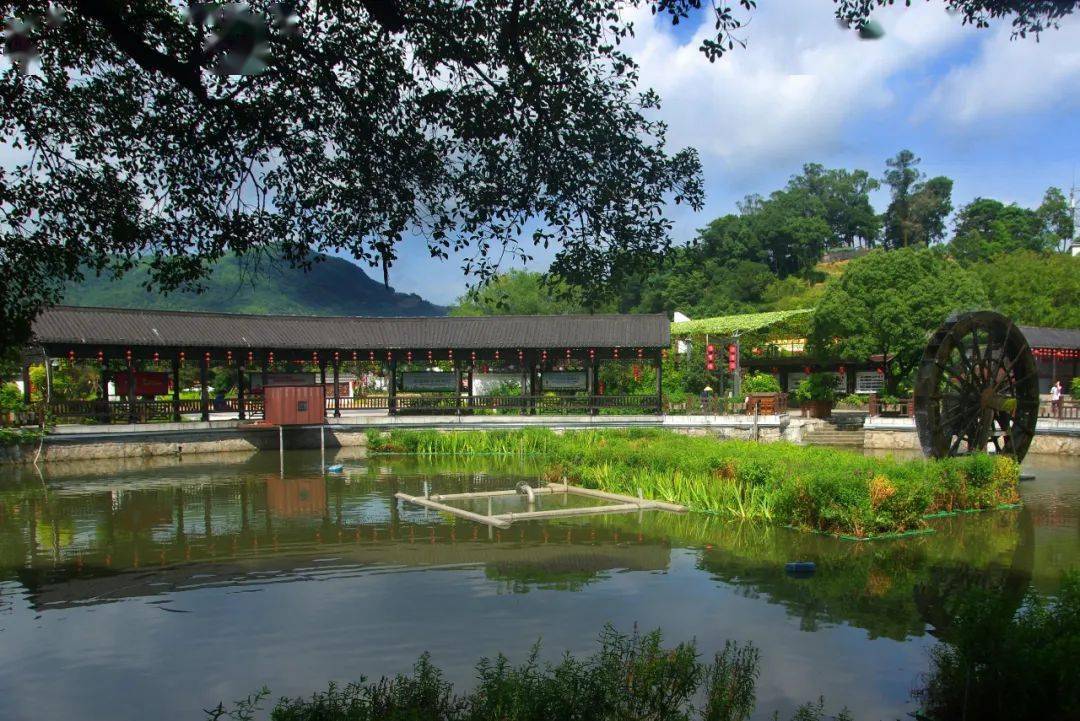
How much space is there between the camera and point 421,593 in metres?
10.2

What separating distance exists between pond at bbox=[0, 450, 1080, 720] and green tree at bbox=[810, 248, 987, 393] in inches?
596

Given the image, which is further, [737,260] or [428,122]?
[737,260]

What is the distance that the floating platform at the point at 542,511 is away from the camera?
47.7 feet

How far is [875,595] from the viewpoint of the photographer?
9938 millimetres

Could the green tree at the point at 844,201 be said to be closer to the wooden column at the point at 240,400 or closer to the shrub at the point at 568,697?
the wooden column at the point at 240,400

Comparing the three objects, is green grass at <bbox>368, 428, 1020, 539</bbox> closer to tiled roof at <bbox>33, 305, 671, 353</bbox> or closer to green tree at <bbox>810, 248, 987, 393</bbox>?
tiled roof at <bbox>33, 305, 671, 353</bbox>

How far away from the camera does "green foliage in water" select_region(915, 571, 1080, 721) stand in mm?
5543

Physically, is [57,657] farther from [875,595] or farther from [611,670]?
[875,595]

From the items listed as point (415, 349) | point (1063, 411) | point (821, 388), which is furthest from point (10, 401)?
point (1063, 411)

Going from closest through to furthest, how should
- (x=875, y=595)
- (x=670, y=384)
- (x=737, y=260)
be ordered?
(x=875, y=595)
(x=670, y=384)
(x=737, y=260)

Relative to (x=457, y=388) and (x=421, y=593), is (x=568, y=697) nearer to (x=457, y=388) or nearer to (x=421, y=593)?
(x=421, y=593)

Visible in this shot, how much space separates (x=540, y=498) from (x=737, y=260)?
168 feet

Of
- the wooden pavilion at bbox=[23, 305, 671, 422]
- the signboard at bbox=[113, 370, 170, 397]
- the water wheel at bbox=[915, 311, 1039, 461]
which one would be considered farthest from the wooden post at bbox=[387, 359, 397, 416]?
the water wheel at bbox=[915, 311, 1039, 461]

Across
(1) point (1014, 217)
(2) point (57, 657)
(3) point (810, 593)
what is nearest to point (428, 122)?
(2) point (57, 657)
